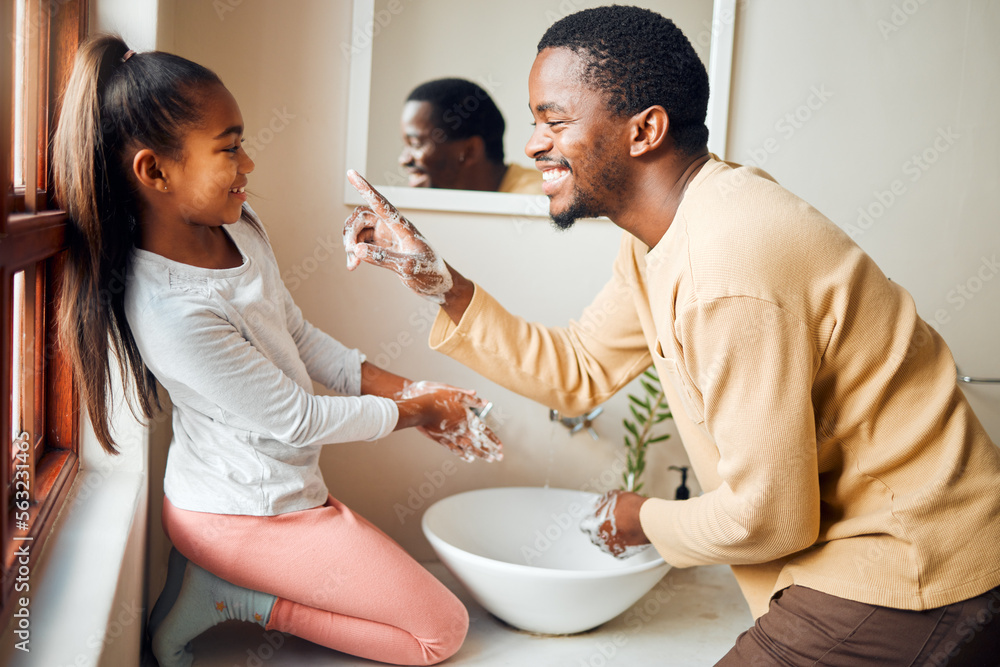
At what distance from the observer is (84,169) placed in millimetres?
1047

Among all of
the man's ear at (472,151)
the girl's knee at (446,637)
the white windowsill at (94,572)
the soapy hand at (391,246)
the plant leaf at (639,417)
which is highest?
the man's ear at (472,151)

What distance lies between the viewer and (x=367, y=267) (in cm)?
175

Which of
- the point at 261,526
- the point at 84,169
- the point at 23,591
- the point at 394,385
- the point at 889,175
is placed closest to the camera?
the point at 23,591

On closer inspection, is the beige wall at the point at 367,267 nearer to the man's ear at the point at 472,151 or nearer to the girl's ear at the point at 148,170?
the man's ear at the point at 472,151

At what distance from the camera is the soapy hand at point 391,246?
4.22 ft

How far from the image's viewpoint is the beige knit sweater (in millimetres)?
964

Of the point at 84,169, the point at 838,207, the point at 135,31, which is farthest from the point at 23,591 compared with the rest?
the point at 838,207

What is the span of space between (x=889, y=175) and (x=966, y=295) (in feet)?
1.18

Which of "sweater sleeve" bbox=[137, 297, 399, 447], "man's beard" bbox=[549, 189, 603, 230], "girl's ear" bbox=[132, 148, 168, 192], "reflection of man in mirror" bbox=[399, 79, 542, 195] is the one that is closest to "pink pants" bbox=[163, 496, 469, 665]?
"sweater sleeve" bbox=[137, 297, 399, 447]

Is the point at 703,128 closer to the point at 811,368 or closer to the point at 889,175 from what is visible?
the point at 811,368

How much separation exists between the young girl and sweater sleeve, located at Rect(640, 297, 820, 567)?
20.0 inches

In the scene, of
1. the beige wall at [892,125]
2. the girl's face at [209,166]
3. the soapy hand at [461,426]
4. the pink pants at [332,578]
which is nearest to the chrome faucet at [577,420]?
the soapy hand at [461,426]

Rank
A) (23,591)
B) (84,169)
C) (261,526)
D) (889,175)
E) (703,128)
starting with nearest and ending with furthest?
(23,591) → (84,169) → (703,128) → (261,526) → (889,175)

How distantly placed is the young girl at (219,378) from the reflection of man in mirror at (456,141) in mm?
437
